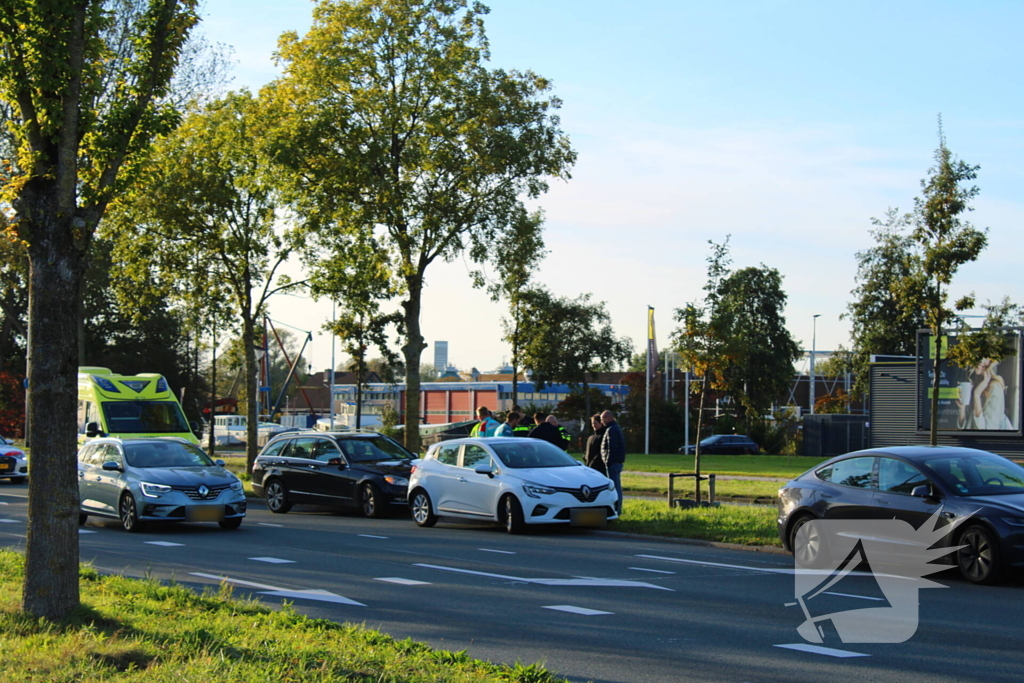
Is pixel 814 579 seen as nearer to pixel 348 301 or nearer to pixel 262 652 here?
pixel 262 652

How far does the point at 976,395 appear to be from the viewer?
4188cm

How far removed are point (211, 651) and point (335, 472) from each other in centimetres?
1437

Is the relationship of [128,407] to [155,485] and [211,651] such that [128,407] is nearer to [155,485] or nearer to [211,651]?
[155,485]

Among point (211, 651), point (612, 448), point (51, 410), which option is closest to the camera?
point (211, 651)

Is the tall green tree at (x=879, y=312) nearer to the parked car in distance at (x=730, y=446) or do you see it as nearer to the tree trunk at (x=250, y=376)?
the parked car in distance at (x=730, y=446)

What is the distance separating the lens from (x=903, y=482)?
40.4ft

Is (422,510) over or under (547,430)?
under

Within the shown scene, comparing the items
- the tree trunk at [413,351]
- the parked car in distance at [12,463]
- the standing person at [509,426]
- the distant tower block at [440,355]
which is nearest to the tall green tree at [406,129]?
the tree trunk at [413,351]

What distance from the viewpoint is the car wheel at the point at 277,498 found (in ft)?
73.1

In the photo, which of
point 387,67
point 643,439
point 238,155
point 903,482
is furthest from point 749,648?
point 643,439

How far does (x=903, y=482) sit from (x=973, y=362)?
13259 mm

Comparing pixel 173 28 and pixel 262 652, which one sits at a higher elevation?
pixel 173 28

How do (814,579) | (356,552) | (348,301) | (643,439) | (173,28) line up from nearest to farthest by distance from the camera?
(173,28) < (814,579) < (356,552) < (348,301) < (643,439)

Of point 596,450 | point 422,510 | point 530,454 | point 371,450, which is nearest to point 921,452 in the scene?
point 530,454
